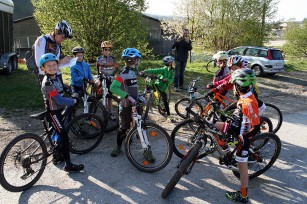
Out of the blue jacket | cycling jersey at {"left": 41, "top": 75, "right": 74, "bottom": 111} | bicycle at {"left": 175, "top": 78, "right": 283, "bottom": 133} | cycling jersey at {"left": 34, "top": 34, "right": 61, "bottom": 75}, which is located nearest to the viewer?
cycling jersey at {"left": 41, "top": 75, "right": 74, "bottom": 111}

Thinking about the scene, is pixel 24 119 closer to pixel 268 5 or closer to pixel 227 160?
pixel 227 160

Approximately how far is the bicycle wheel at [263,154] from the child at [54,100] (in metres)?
2.52

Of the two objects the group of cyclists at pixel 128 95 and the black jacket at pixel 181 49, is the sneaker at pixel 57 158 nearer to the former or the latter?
the group of cyclists at pixel 128 95

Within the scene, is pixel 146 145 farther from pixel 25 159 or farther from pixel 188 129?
pixel 25 159

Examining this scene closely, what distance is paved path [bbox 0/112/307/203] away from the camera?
3.41 m

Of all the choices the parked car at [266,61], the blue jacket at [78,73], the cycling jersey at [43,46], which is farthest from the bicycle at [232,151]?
the parked car at [266,61]

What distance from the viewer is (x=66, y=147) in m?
3.87

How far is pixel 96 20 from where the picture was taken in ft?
41.5

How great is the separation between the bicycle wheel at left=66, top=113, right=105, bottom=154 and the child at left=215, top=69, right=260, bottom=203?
2.31 m

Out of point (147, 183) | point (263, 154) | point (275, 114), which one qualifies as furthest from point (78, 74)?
point (275, 114)

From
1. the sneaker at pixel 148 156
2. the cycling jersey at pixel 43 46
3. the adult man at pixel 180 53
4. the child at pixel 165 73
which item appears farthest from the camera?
the adult man at pixel 180 53

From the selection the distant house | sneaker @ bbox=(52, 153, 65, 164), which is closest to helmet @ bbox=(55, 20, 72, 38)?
sneaker @ bbox=(52, 153, 65, 164)

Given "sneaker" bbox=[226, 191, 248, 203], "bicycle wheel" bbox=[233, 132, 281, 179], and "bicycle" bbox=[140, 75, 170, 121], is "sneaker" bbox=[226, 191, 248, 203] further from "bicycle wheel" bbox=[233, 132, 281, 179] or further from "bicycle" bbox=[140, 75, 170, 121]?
"bicycle" bbox=[140, 75, 170, 121]

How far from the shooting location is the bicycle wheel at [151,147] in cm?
405
